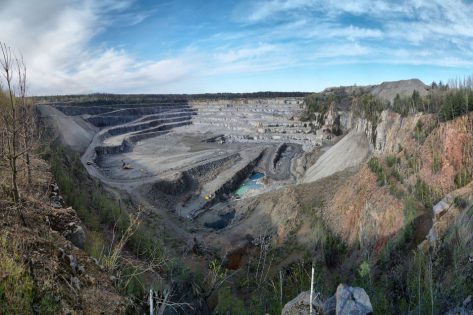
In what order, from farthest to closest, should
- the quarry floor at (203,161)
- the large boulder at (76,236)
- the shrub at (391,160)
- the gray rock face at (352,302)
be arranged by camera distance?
the quarry floor at (203,161), the shrub at (391,160), the large boulder at (76,236), the gray rock face at (352,302)

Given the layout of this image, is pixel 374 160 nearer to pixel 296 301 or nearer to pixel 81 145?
pixel 296 301

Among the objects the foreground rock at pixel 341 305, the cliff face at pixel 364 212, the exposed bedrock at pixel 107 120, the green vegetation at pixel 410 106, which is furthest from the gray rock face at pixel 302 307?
the exposed bedrock at pixel 107 120

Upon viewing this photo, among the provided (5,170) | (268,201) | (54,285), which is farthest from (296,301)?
(268,201)

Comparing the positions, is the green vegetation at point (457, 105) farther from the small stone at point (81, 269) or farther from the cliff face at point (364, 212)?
the small stone at point (81, 269)

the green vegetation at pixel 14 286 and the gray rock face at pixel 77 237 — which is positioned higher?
the green vegetation at pixel 14 286

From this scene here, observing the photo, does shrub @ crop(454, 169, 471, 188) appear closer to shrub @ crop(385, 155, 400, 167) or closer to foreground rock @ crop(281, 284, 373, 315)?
shrub @ crop(385, 155, 400, 167)

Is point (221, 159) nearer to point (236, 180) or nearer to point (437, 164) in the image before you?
point (236, 180)
